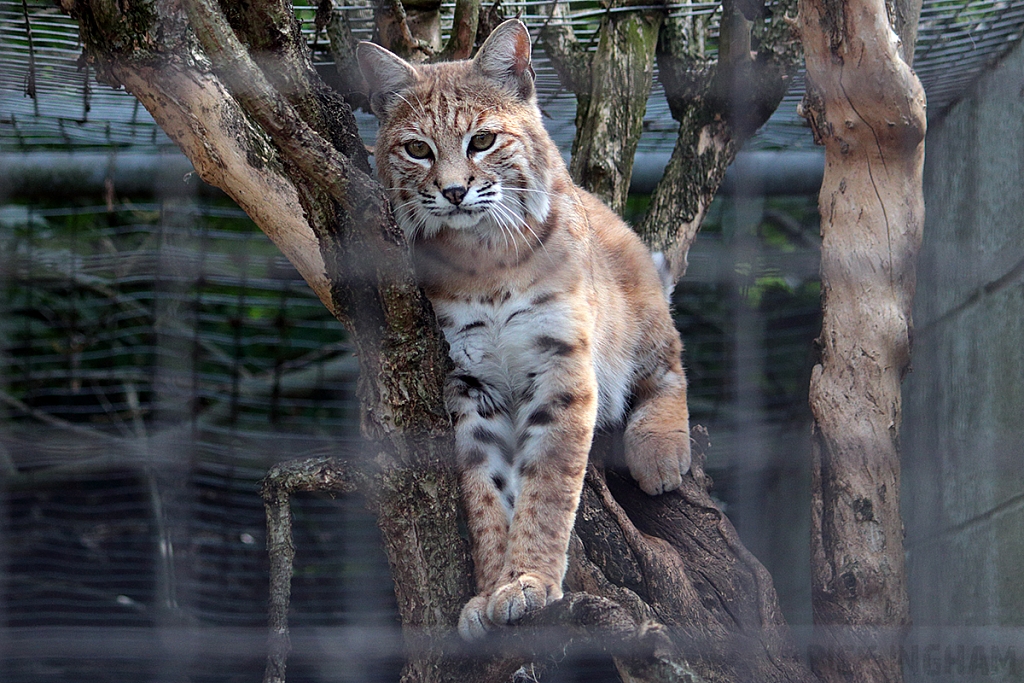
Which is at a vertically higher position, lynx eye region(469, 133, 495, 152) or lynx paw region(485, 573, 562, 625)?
lynx eye region(469, 133, 495, 152)

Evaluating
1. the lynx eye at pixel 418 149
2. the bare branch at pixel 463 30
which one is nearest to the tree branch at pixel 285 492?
the lynx eye at pixel 418 149

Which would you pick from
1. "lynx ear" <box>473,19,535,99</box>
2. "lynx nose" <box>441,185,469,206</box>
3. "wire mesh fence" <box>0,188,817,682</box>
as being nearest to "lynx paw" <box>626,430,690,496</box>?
"wire mesh fence" <box>0,188,817,682</box>

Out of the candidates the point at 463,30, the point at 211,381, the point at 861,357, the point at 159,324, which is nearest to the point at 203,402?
the point at 211,381

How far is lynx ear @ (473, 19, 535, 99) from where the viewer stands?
2.00m

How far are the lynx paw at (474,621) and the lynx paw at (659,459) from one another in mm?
551

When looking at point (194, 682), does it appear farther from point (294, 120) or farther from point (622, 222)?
point (294, 120)

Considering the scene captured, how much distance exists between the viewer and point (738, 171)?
9.03 feet

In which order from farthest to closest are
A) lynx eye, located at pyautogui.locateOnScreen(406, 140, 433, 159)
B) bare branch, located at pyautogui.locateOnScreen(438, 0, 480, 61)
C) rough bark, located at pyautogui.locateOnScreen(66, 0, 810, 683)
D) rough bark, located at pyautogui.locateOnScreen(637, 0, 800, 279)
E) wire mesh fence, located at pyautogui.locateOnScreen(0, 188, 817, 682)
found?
wire mesh fence, located at pyautogui.locateOnScreen(0, 188, 817, 682), rough bark, located at pyautogui.locateOnScreen(637, 0, 800, 279), bare branch, located at pyautogui.locateOnScreen(438, 0, 480, 61), lynx eye, located at pyautogui.locateOnScreen(406, 140, 433, 159), rough bark, located at pyautogui.locateOnScreen(66, 0, 810, 683)

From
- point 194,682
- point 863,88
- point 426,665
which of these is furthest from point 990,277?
point 194,682

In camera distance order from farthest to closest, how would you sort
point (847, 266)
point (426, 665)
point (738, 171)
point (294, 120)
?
point (738, 171)
point (847, 266)
point (426, 665)
point (294, 120)

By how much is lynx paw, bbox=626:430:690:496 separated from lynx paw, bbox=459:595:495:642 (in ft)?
1.81

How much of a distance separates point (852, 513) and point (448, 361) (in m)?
0.91

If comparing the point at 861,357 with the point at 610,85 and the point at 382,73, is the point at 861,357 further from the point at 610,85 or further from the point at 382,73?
the point at 382,73

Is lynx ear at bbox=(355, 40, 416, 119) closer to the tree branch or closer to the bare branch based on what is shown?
the bare branch
